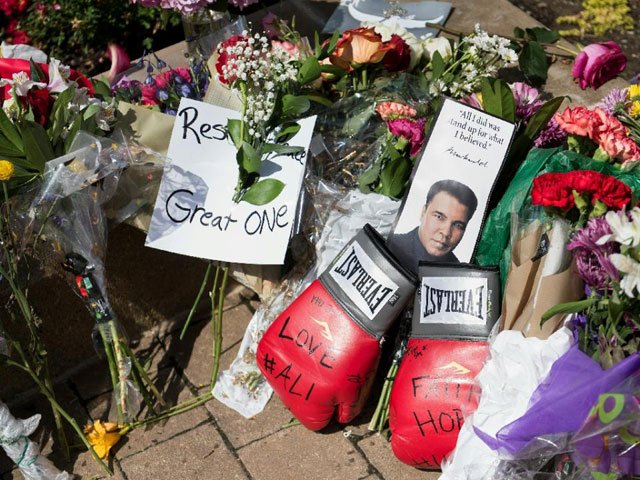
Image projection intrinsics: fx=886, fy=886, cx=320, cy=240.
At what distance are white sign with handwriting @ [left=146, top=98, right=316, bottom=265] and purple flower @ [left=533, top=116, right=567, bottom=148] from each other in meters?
0.65

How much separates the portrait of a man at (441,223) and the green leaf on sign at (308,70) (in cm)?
52

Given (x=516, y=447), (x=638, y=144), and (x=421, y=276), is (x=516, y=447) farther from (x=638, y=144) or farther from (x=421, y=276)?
(x=638, y=144)

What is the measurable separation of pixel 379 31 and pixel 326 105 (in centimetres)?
40

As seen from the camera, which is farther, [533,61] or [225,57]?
[533,61]

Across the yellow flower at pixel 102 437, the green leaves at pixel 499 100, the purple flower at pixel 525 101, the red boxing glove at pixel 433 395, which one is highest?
the green leaves at pixel 499 100

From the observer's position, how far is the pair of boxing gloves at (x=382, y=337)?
2.27 m

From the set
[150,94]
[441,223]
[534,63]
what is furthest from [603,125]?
[150,94]

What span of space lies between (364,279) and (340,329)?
15cm

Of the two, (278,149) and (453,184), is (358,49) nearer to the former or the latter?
(278,149)

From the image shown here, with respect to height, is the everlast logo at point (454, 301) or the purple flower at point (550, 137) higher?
the purple flower at point (550, 137)

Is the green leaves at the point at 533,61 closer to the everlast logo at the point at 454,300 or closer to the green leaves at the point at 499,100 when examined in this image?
the green leaves at the point at 499,100

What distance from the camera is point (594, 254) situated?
194 centimetres

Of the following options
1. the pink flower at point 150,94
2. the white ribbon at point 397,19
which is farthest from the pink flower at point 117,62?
the white ribbon at point 397,19

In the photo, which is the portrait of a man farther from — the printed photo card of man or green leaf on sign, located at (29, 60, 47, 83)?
green leaf on sign, located at (29, 60, 47, 83)
